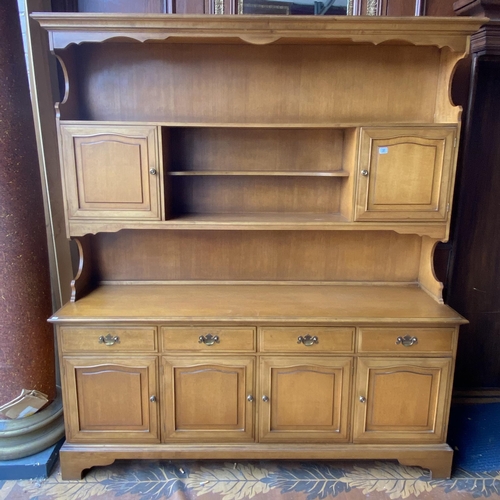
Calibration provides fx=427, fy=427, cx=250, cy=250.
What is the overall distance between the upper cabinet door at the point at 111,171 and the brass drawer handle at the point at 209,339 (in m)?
0.59

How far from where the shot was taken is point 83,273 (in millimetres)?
2164

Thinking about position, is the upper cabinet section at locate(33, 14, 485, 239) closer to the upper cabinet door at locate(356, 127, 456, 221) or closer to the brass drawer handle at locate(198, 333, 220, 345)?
the upper cabinet door at locate(356, 127, 456, 221)

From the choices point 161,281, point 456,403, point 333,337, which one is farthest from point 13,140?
point 456,403

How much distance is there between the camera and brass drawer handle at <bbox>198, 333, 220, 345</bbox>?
Answer: 1937 mm

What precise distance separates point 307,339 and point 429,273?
0.77 meters

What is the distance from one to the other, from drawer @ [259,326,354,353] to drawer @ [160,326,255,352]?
0.24ft

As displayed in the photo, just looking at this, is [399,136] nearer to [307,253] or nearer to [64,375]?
[307,253]

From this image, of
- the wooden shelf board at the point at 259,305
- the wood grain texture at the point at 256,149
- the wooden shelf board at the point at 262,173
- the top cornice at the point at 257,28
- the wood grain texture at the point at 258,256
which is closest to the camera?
the top cornice at the point at 257,28

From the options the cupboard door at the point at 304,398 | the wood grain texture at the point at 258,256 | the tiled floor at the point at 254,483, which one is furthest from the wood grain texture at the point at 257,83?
the tiled floor at the point at 254,483

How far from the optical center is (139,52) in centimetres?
208

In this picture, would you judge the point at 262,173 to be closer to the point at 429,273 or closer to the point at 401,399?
the point at 429,273

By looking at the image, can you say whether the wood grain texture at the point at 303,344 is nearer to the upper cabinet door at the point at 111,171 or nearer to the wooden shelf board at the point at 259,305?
the wooden shelf board at the point at 259,305

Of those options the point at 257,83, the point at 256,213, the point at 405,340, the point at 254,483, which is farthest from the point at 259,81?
the point at 254,483

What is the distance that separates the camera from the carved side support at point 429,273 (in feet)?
6.93
